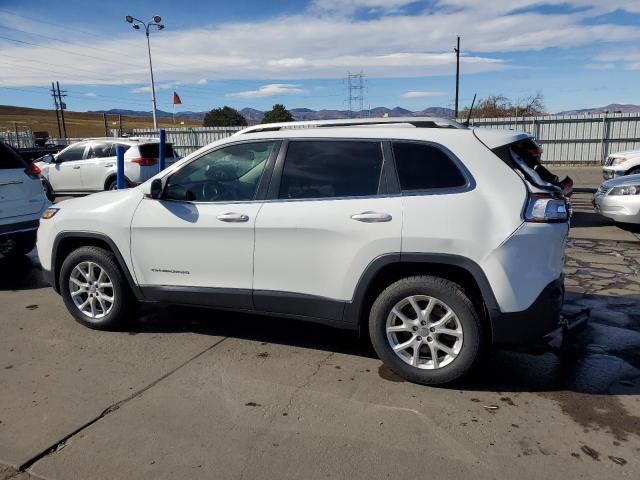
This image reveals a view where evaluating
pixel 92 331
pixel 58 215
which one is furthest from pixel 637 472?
pixel 58 215

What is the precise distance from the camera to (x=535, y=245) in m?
3.33

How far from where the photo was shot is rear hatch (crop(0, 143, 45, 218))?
265 inches

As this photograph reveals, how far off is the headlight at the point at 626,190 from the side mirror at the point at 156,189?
7467 millimetres

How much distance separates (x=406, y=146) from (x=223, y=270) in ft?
5.63

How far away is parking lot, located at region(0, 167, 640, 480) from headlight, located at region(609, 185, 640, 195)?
419 centimetres

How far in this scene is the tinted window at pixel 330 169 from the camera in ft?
12.4

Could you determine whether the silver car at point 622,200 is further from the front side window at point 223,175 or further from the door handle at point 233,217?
the door handle at point 233,217

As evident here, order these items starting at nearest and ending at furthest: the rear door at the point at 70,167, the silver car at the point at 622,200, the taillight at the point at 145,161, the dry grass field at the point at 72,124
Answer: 1. the silver car at the point at 622,200
2. the taillight at the point at 145,161
3. the rear door at the point at 70,167
4. the dry grass field at the point at 72,124

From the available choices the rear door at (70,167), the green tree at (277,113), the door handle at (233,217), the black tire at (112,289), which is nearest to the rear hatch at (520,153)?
the door handle at (233,217)

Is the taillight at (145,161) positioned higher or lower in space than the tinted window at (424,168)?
lower

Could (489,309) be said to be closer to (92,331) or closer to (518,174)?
Result: (518,174)

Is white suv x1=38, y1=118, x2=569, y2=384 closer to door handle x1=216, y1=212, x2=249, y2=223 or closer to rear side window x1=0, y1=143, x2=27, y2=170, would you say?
door handle x1=216, y1=212, x2=249, y2=223

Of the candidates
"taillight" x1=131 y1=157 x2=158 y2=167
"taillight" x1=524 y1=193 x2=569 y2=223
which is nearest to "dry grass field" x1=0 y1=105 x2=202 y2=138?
"taillight" x1=131 y1=157 x2=158 y2=167

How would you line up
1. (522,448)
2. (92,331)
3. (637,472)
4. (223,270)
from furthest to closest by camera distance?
(92,331), (223,270), (522,448), (637,472)
